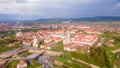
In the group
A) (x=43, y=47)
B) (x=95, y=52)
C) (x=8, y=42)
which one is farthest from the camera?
(x=8, y=42)

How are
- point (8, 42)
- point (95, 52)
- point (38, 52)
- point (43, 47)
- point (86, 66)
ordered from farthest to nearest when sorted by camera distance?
point (8, 42), point (43, 47), point (38, 52), point (95, 52), point (86, 66)

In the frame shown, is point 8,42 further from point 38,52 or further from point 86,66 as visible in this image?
point 86,66

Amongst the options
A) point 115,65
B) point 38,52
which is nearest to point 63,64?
point 115,65

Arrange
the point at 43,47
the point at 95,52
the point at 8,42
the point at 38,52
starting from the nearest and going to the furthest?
the point at 95,52, the point at 38,52, the point at 43,47, the point at 8,42

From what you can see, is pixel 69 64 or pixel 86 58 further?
pixel 86 58

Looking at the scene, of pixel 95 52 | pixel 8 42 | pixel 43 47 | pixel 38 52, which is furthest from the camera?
pixel 8 42

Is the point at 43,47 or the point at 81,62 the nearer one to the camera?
the point at 81,62

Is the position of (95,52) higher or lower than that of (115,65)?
higher

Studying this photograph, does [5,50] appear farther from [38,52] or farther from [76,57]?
[76,57]

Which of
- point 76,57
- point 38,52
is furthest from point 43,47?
point 76,57
